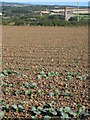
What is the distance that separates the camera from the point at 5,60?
11.1 metres

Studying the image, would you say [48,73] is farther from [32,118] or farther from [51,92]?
[32,118]

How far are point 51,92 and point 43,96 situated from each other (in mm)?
209

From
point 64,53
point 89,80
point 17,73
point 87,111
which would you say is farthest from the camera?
point 64,53

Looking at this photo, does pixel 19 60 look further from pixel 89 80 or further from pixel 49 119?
pixel 49 119

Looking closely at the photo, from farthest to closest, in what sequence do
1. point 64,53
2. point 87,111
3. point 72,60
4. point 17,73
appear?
point 64,53, point 72,60, point 17,73, point 87,111

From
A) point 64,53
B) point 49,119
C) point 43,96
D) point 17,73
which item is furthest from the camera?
point 64,53

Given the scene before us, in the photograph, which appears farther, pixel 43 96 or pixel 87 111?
pixel 43 96

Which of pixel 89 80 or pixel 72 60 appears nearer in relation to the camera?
pixel 89 80

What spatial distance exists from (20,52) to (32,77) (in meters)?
4.87

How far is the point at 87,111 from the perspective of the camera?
5.80 meters

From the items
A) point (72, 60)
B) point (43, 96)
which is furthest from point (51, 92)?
point (72, 60)

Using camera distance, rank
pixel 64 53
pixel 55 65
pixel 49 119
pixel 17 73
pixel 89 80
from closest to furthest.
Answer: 1. pixel 49 119
2. pixel 89 80
3. pixel 17 73
4. pixel 55 65
5. pixel 64 53

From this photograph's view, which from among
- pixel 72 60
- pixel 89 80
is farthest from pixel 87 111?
pixel 72 60

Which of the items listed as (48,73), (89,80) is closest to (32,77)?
(48,73)
